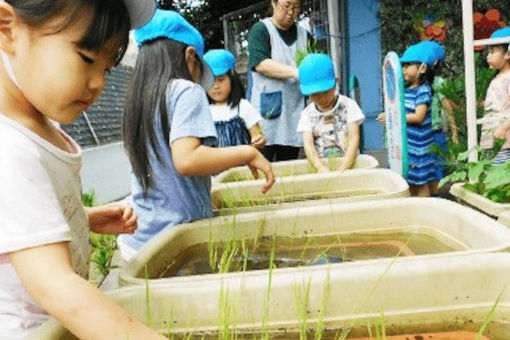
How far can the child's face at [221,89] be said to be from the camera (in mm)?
2924

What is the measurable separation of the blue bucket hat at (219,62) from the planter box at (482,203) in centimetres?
153

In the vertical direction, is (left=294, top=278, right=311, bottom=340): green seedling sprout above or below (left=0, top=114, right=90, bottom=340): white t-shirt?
below

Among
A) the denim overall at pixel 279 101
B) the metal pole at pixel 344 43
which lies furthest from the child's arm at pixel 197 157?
the metal pole at pixel 344 43

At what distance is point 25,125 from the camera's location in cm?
81

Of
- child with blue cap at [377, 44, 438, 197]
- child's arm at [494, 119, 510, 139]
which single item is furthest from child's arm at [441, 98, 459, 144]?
child's arm at [494, 119, 510, 139]

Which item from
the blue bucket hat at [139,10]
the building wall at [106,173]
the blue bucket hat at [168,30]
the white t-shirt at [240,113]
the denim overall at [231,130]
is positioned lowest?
the building wall at [106,173]

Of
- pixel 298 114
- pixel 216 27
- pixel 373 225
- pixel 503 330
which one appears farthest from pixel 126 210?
pixel 216 27

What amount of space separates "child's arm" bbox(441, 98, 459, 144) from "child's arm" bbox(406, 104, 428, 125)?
0.23 metres

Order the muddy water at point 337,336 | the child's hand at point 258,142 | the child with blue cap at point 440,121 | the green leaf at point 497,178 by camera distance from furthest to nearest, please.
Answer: the child with blue cap at point 440,121
the child's hand at point 258,142
the green leaf at point 497,178
the muddy water at point 337,336

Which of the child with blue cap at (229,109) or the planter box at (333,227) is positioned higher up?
the child with blue cap at (229,109)

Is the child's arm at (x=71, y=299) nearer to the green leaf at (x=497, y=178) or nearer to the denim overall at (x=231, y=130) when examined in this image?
the green leaf at (x=497, y=178)

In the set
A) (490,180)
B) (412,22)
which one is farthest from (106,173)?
(412,22)

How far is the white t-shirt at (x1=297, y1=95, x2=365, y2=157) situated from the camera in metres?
2.63

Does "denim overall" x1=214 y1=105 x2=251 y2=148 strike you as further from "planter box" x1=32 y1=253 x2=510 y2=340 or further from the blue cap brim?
"planter box" x1=32 y1=253 x2=510 y2=340
